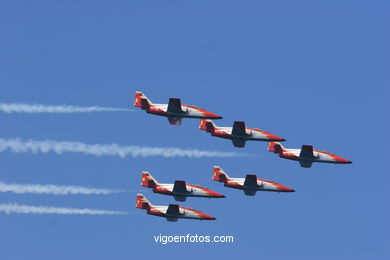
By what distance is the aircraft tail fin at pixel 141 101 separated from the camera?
553 feet

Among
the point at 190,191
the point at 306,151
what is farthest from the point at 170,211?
the point at 306,151

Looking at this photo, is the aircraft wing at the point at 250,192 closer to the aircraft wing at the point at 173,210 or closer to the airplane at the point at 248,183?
the airplane at the point at 248,183

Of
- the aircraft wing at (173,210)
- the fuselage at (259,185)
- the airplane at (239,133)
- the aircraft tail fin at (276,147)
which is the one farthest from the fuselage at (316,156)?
the aircraft wing at (173,210)

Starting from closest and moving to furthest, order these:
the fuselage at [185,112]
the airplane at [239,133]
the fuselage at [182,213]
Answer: the fuselage at [185,112] < the airplane at [239,133] < the fuselage at [182,213]

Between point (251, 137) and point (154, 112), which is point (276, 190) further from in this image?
point (154, 112)

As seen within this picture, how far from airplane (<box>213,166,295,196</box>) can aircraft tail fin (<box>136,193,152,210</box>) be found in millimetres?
10059

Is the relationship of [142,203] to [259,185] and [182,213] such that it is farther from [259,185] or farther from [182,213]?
[259,185]

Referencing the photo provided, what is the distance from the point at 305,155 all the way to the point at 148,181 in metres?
22.0

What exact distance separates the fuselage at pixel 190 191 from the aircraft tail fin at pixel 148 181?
2.42 ft

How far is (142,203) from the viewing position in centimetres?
18050

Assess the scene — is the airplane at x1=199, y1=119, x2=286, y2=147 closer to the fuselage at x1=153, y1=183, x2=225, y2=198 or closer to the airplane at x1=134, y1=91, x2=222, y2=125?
the airplane at x1=134, y1=91, x2=222, y2=125

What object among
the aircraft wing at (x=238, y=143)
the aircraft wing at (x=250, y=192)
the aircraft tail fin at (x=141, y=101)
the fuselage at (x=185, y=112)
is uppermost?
the aircraft tail fin at (x=141, y=101)

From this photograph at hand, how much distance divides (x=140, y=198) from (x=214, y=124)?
648 inches

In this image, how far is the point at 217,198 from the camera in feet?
582
